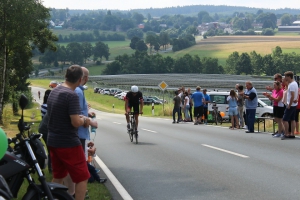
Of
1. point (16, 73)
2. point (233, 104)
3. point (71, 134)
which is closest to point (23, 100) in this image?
point (71, 134)

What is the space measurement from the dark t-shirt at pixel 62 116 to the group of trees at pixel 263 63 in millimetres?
148451

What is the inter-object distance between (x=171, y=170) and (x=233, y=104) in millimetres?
12520

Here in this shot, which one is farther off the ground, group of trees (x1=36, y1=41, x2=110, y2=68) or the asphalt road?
the asphalt road

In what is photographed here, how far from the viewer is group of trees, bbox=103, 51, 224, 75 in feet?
558

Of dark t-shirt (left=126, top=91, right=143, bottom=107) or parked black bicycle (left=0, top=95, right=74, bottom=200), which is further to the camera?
dark t-shirt (left=126, top=91, right=143, bottom=107)

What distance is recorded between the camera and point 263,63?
158 meters

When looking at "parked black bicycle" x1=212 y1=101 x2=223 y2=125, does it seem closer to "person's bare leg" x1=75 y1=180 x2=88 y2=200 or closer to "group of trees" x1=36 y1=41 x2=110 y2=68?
"person's bare leg" x1=75 y1=180 x2=88 y2=200

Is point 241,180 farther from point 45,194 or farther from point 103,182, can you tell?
point 45,194

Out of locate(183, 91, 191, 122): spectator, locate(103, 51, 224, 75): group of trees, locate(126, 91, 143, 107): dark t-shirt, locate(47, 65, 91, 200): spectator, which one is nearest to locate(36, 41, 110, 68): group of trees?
locate(103, 51, 224, 75): group of trees

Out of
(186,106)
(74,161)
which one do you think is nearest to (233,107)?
(186,106)

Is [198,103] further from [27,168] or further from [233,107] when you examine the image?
[27,168]

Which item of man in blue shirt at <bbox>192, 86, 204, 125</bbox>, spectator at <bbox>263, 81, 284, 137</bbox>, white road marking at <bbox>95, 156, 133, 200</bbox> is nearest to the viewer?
white road marking at <bbox>95, 156, 133, 200</bbox>

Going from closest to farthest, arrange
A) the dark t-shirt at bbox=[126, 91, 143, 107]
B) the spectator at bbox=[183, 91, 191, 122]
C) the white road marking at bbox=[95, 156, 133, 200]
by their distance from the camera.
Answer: the white road marking at bbox=[95, 156, 133, 200], the dark t-shirt at bbox=[126, 91, 143, 107], the spectator at bbox=[183, 91, 191, 122]

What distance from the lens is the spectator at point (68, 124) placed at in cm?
702
